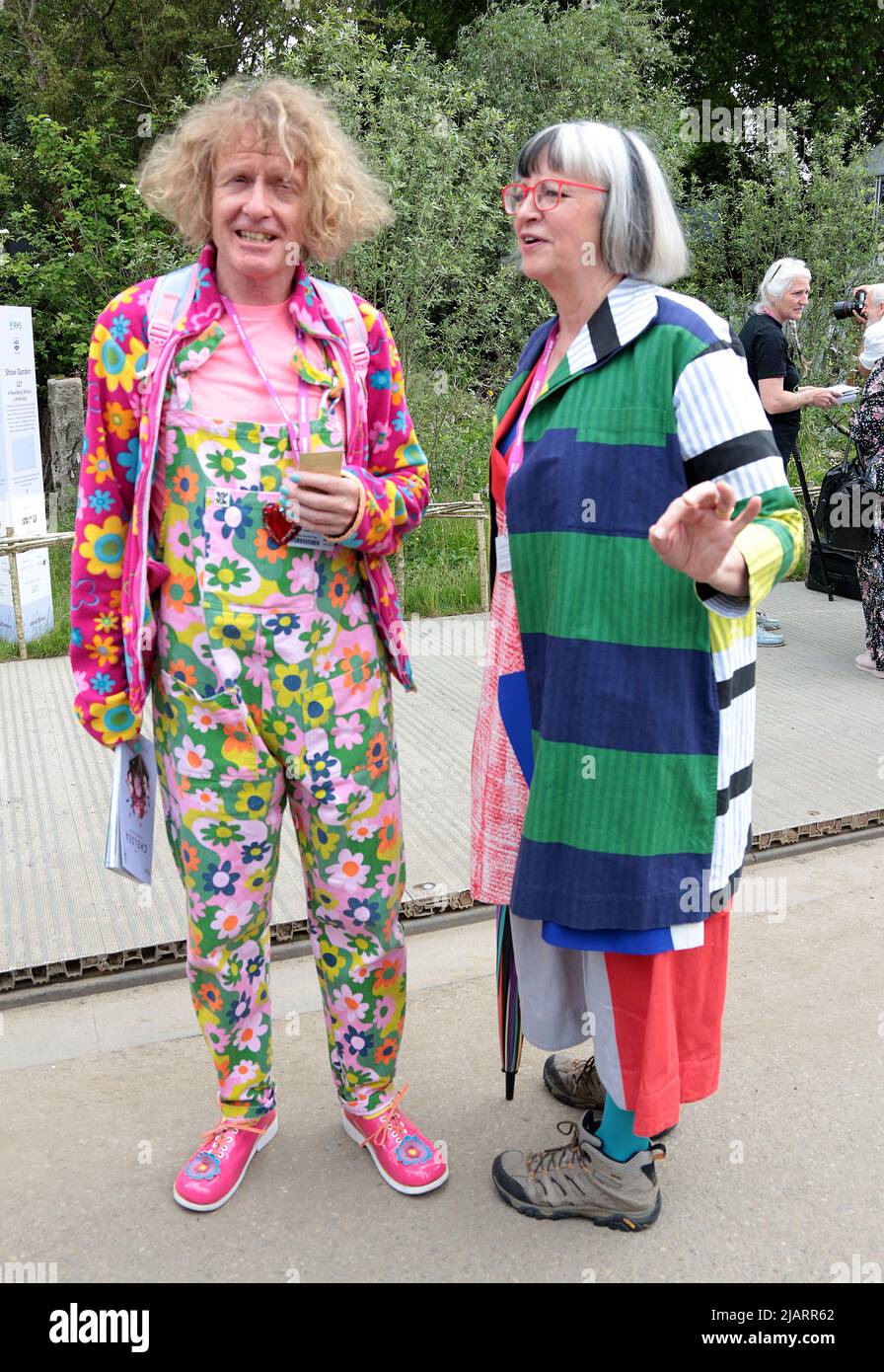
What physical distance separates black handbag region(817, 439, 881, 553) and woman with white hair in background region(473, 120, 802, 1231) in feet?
13.3

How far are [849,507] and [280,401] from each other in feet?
15.1

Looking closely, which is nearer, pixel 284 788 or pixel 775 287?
pixel 284 788

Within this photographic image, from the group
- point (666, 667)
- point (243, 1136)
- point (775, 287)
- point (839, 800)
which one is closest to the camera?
point (666, 667)

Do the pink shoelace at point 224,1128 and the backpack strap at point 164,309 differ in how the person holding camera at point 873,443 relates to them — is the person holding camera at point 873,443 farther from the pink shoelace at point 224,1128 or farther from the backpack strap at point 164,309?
the backpack strap at point 164,309

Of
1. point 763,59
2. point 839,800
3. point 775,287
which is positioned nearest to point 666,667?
point 839,800

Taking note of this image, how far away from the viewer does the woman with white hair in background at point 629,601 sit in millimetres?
1897

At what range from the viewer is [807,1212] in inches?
91.0

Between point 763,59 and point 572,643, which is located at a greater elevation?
point 763,59

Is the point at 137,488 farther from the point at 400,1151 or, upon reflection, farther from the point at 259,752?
the point at 400,1151

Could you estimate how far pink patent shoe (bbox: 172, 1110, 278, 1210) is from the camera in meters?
2.34

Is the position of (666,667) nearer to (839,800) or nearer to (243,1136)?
(243,1136)

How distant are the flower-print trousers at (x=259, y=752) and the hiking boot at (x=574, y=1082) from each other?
46 centimetres
